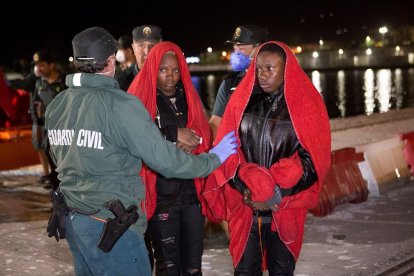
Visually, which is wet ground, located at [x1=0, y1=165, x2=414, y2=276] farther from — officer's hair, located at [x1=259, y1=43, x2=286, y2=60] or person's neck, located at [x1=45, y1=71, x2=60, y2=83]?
officer's hair, located at [x1=259, y1=43, x2=286, y2=60]

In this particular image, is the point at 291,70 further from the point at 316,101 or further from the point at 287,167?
the point at 287,167

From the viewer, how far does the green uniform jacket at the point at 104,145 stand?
8.85ft

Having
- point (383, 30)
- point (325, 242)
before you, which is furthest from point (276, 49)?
point (383, 30)

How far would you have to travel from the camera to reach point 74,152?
2752 mm

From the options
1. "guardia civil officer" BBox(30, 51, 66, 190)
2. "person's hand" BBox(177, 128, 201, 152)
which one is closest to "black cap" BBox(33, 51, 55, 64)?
"guardia civil officer" BBox(30, 51, 66, 190)

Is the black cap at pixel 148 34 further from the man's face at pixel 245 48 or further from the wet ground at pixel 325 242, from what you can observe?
the wet ground at pixel 325 242

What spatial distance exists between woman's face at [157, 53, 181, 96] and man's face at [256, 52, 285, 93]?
597 millimetres

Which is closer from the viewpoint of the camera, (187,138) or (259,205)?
(259,205)

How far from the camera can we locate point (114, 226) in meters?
2.71

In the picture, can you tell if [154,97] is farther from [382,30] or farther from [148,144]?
[382,30]

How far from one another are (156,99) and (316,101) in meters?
1.00

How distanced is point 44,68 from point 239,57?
11.9 ft

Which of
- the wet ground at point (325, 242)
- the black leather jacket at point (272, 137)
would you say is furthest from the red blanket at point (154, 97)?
the wet ground at point (325, 242)

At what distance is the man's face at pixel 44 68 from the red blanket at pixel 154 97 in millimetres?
3957
